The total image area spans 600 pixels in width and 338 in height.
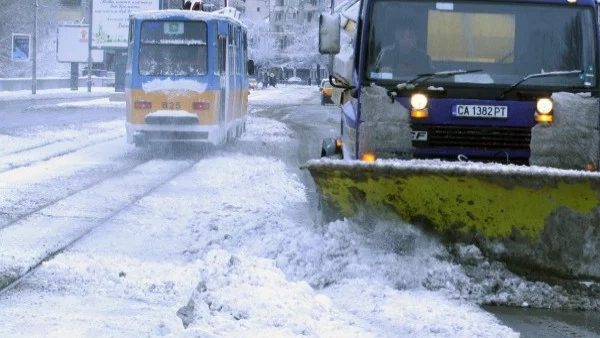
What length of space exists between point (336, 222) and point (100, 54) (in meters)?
62.2

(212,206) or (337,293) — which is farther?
(212,206)

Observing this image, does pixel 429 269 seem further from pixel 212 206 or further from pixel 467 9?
pixel 212 206

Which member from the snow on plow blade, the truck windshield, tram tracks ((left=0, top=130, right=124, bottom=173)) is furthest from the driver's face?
tram tracks ((left=0, top=130, right=124, bottom=173))

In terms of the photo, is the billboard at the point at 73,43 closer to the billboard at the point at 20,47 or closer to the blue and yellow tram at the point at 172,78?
the billboard at the point at 20,47

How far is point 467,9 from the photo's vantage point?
29.7ft

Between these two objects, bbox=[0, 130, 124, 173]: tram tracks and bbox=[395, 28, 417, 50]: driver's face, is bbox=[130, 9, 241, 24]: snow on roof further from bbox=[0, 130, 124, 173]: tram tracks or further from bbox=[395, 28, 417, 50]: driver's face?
bbox=[395, 28, 417, 50]: driver's face

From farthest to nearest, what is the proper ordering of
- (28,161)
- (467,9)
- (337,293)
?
1. (28,161)
2. (467,9)
3. (337,293)

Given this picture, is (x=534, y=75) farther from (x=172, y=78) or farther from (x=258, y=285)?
(x=172, y=78)

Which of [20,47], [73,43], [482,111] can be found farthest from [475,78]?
Result: [73,43]

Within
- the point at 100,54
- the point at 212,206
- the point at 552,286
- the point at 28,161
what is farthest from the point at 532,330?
the point at 100,54

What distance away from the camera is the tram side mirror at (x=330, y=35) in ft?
31.2

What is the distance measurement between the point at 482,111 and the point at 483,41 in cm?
63

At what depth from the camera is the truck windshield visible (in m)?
8.88

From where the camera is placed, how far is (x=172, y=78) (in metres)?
21.0
